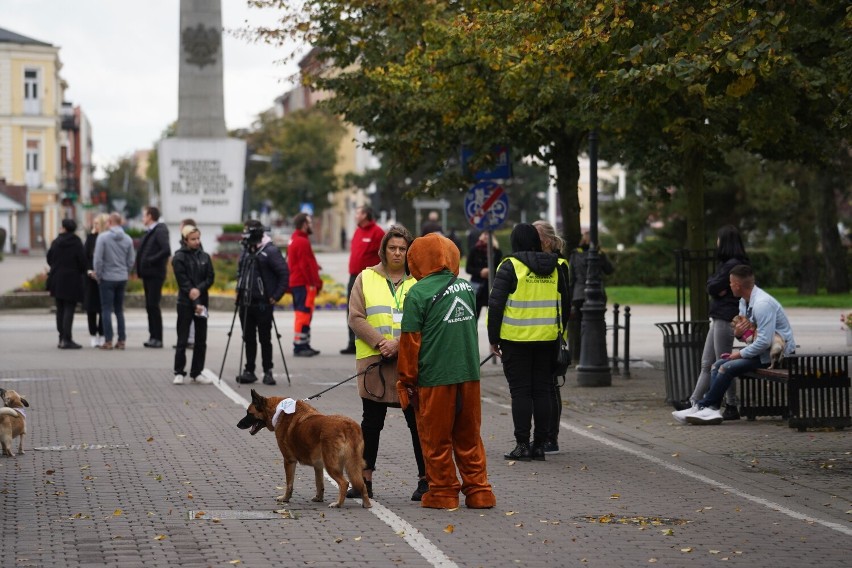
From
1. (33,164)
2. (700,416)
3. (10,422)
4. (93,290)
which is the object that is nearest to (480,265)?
(93,290)

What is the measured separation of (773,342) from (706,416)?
91 centimetres

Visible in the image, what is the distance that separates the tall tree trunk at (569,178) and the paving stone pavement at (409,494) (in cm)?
455

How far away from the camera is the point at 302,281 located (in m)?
21.5

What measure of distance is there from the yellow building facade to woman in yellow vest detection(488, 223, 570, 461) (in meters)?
95.0

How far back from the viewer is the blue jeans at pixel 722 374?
13719mm

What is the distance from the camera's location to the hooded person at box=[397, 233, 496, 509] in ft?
30.3

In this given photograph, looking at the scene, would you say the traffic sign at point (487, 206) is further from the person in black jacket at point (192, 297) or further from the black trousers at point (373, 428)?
the black trousers at point (373, 428)

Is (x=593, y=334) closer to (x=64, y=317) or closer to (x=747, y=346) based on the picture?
(x=747, y=346)

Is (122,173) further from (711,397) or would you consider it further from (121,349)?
(711,397)

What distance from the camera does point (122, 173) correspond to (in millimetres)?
161000

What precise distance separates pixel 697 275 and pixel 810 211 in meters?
25.6

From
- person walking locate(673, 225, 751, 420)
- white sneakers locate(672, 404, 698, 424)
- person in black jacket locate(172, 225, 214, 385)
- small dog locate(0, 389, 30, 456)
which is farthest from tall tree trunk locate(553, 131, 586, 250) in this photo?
small dog locate(0, 389, 30, 456)

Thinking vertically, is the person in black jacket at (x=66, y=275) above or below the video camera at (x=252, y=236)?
below

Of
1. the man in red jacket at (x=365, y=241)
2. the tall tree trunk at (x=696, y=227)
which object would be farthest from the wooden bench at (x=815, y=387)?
the man in red jacket at (x=365, y=241)
